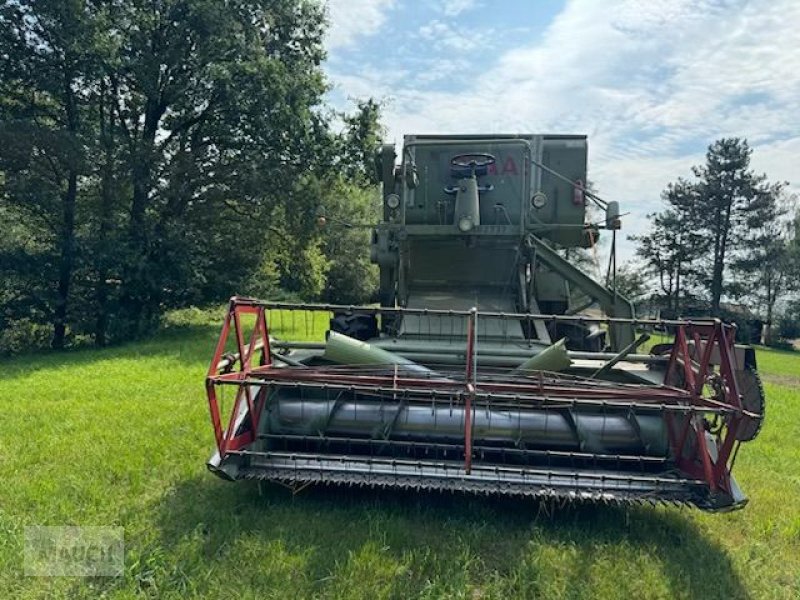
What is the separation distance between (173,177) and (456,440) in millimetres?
13515

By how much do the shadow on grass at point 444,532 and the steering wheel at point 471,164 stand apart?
129 inches

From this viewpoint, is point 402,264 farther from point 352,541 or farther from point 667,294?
point 667,294

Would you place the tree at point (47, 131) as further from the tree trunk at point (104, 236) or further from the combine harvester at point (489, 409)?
the combine harvester at point (489, 409)

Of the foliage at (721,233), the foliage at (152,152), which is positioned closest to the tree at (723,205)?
the foliage at (721,233)

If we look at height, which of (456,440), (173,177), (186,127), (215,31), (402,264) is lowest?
(456,440)

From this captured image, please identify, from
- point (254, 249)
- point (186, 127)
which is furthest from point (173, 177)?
point (254, 249)

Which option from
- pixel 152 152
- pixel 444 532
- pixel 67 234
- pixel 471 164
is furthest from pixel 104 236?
pixel 444 532

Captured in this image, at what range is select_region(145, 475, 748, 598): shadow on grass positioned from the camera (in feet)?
10.2

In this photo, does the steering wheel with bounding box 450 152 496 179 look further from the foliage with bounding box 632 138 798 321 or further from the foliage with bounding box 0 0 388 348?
the foliage with bounding box 632 138 798 321

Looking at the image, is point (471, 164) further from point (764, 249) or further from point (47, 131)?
point (764, 249)

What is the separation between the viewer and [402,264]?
6164 mm

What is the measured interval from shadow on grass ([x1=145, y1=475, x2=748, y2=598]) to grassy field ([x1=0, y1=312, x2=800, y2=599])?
0.04 ft

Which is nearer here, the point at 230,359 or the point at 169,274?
the point at 230,359

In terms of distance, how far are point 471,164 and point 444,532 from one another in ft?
12.1
